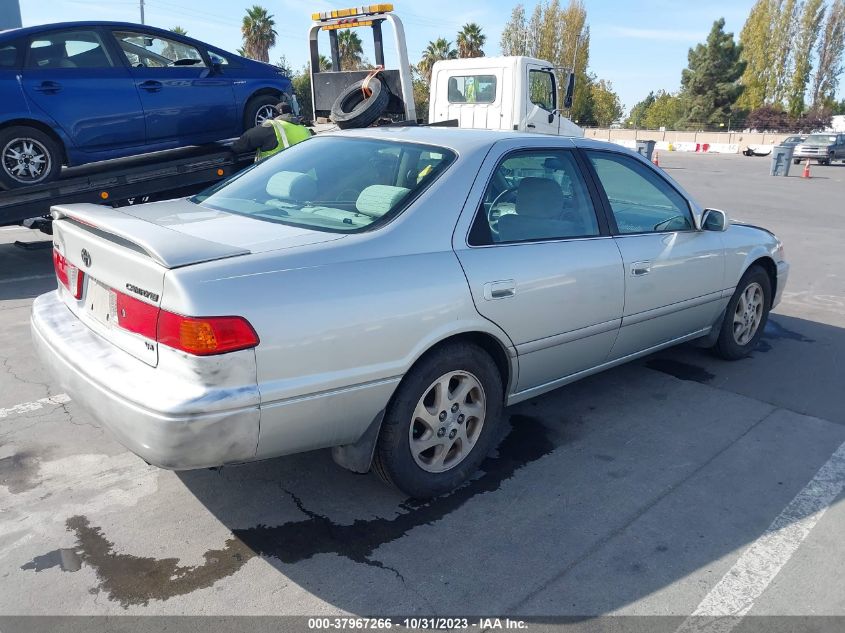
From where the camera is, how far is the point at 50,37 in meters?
6.49

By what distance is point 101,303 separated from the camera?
2.78m

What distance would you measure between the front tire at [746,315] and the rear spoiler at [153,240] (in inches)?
144

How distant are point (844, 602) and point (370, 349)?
199 cm

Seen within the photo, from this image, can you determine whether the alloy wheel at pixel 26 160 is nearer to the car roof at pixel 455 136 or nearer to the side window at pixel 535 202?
the car roof at pixel 455 136

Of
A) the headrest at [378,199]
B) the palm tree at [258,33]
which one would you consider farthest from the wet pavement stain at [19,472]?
the palm tree at [258,33]

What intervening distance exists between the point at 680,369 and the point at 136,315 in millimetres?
3734

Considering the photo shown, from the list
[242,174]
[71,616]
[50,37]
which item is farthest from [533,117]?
[71,616]

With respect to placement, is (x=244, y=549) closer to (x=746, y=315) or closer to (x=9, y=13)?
(x=746, y=315)

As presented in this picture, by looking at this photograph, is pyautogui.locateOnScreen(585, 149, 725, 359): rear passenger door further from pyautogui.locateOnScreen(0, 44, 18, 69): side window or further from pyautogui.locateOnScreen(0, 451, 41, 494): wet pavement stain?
pyautogui.locateOnScreen(0, 44, 18, 69): side window

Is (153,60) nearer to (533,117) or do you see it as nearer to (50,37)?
(50,37)

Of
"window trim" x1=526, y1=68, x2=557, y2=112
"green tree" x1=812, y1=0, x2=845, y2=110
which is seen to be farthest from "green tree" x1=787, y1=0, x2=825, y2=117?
"window trim" x1=526, y1=68, x2=557, y2=112

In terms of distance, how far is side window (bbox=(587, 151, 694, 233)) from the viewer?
3.91 metres

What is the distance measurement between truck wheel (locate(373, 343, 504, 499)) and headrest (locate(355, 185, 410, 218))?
26.4 inches

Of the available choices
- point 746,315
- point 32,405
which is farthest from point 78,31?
point 746,315
